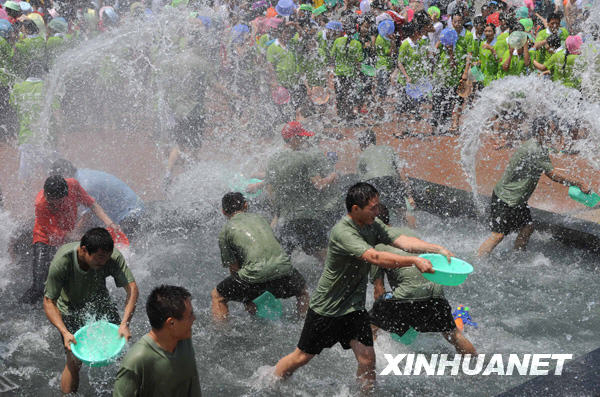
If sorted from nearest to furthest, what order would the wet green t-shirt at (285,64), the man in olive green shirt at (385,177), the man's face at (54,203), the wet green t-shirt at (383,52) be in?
the man's face at (54,203) < the man in olive green shirt at (385,177) < the wet green t-shirt at (383,52) < the wet green t-shirt at (285,64)

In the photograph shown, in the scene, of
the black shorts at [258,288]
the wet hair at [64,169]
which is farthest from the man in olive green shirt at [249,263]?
the wet hair at [64,169]

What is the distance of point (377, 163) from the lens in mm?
7262

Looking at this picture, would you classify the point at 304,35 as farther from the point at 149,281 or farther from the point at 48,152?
the point at 149,281

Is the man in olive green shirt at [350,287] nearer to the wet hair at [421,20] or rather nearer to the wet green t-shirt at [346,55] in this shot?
the wet green t-shirt at [346,55]

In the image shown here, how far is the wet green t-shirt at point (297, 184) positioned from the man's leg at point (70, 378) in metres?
2.79

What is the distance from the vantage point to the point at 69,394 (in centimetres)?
449

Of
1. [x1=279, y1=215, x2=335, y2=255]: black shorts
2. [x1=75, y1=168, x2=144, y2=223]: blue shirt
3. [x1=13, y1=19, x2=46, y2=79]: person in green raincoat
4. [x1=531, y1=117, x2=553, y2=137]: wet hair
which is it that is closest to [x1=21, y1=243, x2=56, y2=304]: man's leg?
[x1=75, y1=168, x2=144, y2=223]: blue shirt

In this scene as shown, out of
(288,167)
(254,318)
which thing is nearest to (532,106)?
(288,167)

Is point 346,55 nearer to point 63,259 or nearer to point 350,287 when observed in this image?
point 350,287

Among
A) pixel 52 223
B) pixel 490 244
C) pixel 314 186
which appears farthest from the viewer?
pixel 490 244

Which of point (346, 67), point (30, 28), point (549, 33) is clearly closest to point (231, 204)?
point (346, 67)

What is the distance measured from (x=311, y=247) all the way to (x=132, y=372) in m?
3.81

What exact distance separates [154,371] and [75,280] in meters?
1.50

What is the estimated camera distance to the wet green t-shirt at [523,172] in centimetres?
654
